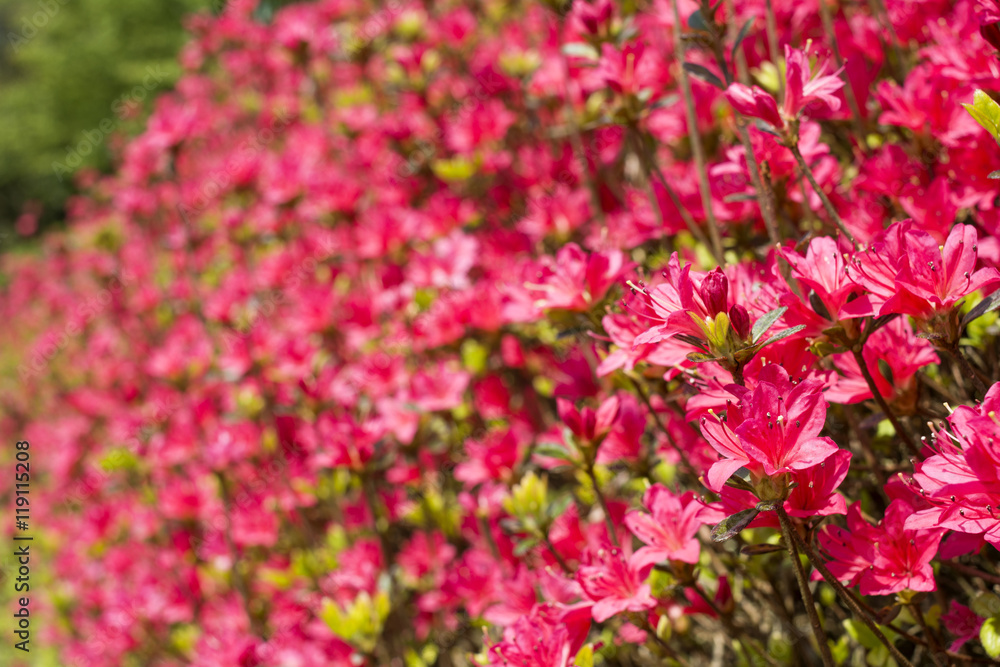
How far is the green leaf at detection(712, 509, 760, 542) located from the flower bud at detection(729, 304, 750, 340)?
26 cm

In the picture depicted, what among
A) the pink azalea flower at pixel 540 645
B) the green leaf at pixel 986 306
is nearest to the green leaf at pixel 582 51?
the green leaf at pixel 986 306

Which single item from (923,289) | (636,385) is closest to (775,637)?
(636,385)

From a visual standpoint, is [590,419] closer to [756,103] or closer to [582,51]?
[756,103]

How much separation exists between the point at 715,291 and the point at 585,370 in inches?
36.9

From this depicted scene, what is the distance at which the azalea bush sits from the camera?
1141 millimetres

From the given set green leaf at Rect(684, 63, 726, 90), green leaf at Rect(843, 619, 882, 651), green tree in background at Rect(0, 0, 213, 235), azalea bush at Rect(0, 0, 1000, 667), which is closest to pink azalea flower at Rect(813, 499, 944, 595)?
azalea bush at Rect(0, 0, 1000, 667)

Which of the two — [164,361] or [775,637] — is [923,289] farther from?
[164,361]

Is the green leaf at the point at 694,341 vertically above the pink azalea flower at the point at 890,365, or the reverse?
the green leaf at the point at 694,341

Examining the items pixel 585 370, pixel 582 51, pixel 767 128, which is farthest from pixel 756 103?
pixel 585 370

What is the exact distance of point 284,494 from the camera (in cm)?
296

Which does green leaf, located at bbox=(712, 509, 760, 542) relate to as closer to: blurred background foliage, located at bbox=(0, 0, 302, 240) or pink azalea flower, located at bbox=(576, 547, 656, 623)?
pink azalea flower, located at bbox=(576, 547, 656, 623)

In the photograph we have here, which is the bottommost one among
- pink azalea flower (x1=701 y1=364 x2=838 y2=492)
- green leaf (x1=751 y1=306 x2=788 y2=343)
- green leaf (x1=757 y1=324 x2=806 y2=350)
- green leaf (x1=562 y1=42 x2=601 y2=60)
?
pink azalea flower (x1=701 y1=364 x2=838 y2=492)

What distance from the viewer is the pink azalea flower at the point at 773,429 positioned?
1012mm

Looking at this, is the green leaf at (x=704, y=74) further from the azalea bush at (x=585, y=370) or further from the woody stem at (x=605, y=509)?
the woody stem at (x=605, y=509)
